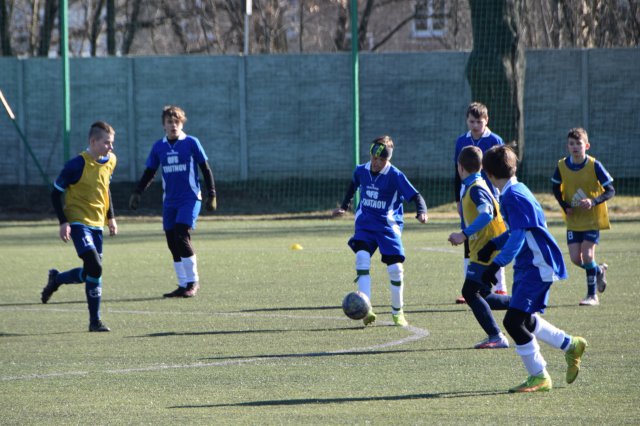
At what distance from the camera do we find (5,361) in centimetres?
838

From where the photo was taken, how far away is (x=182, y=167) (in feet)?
41.8

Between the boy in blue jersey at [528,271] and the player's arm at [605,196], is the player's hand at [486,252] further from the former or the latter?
the player's arm at [605,196]

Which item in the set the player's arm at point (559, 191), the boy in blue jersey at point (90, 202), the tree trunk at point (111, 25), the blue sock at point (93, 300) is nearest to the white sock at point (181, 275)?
the boy in blue jersey at point (90, 202)

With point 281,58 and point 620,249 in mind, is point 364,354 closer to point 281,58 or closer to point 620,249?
point 620,249

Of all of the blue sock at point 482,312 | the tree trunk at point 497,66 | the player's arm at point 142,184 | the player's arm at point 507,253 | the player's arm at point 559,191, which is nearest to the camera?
the player's arm at point 507,253

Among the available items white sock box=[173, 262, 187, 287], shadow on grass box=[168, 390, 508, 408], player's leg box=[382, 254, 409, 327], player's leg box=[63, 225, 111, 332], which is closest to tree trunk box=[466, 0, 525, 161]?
white sock box=[173, 262, 187, 287]

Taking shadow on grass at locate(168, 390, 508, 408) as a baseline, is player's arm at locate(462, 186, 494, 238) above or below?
above

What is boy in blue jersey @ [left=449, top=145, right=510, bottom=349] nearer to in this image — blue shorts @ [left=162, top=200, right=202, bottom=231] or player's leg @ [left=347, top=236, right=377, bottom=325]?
player's leg @ [left=347, top=236, right=377, bottom=325]

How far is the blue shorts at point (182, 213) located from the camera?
12.7m

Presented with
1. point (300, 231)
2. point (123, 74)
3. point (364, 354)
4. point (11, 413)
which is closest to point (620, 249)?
point (300, 231)

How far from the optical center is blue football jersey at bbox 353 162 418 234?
10.2 metres

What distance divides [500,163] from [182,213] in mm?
6204

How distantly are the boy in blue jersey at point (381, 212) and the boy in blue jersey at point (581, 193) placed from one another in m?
2.18

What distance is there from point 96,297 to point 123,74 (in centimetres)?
1734
